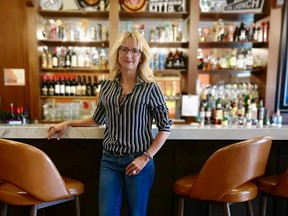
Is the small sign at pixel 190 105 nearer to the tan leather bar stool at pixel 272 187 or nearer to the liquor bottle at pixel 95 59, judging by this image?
the liquor bottle at pixel 95 59

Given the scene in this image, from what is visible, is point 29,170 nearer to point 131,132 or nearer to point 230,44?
point 131,132

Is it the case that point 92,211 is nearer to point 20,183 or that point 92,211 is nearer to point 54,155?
point 54,155

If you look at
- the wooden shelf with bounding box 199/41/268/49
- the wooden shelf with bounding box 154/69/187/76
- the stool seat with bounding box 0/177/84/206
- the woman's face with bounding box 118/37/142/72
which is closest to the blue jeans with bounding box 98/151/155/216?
the stool seat with bounding box 0/177/84/206

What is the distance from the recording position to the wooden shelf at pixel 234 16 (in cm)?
345

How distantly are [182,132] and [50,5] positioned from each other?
2815 millimetres

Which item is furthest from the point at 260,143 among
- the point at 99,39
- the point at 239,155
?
the point at 99,39

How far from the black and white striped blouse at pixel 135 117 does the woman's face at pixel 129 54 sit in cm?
9

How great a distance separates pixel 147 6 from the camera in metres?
3.43

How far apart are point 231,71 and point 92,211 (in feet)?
8.71

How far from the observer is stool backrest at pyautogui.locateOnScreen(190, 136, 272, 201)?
122cm

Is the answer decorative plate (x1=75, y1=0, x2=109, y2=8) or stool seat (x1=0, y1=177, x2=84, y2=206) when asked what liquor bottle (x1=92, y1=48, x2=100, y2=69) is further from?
stool seat (x1=0, y1=177, x2=84, y2=206)

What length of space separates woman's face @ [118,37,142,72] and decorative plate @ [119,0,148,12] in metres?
2.27

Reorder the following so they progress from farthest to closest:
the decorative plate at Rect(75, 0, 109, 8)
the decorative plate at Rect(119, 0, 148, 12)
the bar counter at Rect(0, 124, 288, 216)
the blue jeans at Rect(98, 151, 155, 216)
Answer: the decorative plate at Rect(75, 0, 109, 8), the decorative plate at Rect(119, 0, 148, 12), the bar counter at Rect(0, 124, 288, 216), the blue jeans at Rect(98, 151, 155, 216)

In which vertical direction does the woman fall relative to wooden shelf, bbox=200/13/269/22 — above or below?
below
